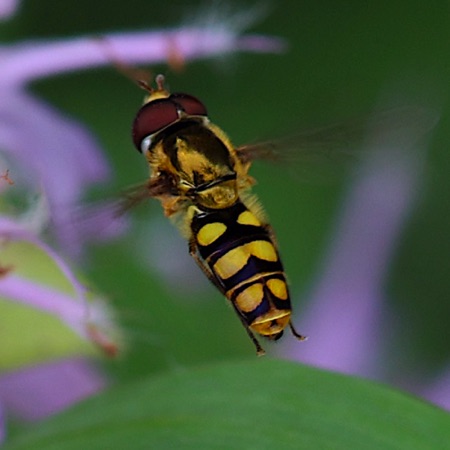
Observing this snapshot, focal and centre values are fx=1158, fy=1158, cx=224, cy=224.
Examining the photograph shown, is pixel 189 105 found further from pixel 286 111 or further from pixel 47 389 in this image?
pixel 286 111

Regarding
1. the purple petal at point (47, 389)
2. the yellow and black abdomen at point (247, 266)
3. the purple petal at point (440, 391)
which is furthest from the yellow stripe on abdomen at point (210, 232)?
the purple petal at point (440, 391)

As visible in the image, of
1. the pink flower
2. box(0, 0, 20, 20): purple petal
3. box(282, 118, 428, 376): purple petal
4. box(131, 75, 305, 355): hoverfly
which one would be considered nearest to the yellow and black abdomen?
box(131, 75, 305, 355): hoverfly

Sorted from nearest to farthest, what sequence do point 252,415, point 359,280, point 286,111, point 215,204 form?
point 252,415, point 215,204, point 359,280, point 286,111

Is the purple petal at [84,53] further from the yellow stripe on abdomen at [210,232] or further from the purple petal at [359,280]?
the purple petal at [359,280]

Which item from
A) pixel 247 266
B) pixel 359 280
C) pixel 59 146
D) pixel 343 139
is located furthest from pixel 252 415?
pixel 359 280

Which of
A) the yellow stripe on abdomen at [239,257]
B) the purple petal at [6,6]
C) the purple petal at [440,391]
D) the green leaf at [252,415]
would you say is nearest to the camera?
the green leaf at [252,415]

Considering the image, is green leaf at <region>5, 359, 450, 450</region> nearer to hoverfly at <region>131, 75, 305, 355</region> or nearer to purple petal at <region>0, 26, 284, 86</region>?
hoverfly at <region>131, 75, 305, 355</region>

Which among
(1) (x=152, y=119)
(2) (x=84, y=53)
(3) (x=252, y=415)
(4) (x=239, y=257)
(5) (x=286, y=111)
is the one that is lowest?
(3) (x=252, y=415)
